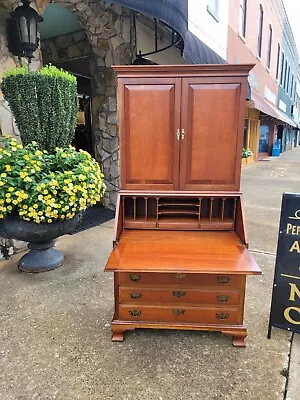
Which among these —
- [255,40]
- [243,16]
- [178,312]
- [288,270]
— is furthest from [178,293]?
[255,40]

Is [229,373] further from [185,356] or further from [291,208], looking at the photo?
[291,208]

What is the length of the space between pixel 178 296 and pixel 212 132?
1.32 metres

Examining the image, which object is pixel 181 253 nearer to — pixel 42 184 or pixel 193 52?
pixel 42 184

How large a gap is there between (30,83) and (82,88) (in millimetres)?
3531

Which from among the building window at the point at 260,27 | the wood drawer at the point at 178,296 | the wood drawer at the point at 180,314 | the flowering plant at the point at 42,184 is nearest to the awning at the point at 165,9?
the flowering plant at the point at 42,184

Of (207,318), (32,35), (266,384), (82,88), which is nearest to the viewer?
(266,384)

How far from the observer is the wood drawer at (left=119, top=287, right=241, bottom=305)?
2.28 meters

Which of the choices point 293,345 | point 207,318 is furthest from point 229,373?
point 293,345

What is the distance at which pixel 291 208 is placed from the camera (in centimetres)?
221

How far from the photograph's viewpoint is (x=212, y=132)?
2512 millimetres

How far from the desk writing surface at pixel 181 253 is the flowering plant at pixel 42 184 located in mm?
813

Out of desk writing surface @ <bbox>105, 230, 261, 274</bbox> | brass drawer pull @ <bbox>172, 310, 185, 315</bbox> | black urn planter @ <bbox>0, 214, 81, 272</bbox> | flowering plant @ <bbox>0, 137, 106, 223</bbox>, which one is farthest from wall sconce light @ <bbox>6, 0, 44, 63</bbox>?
brass drawer pull @ <bbox>172, 310, 185, 315</bbox>

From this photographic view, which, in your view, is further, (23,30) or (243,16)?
(243,16)

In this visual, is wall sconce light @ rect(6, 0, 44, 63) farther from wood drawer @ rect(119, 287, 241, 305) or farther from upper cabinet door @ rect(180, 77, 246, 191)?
wood drawer @ rect(119, 287, 241, 305)
